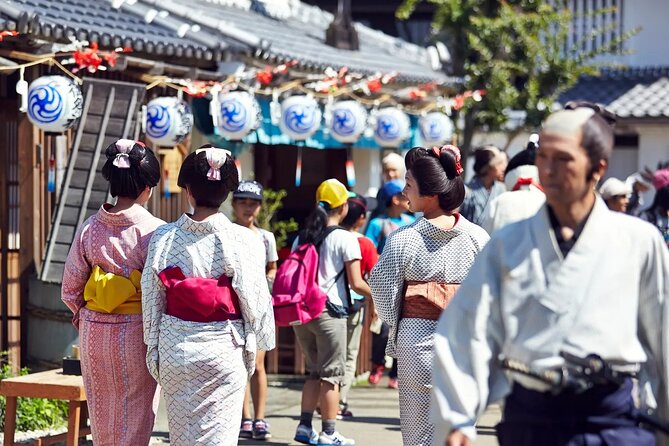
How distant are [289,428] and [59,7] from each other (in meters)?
4.36

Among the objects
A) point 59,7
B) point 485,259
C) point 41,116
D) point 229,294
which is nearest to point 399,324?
point 229,294

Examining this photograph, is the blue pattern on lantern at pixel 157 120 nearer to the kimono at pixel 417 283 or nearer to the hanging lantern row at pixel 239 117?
the hanging lantern row at pixel 239 117

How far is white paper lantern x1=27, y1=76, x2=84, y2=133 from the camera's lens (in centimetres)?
938

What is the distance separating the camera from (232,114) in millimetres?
11664

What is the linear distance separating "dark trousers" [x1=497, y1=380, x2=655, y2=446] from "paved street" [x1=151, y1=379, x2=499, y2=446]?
5.02m

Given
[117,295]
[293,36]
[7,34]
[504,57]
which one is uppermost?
[504,57]

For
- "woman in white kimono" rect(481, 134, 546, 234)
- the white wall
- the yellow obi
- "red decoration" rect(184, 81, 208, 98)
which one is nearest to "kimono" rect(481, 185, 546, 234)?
"woman in white kimono" rect(481, 134, 546, 234)

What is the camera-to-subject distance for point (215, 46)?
12164 millimetres

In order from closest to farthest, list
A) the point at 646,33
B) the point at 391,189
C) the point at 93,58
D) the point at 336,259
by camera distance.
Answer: the point at 336,259
the point at 93,58
the point at 391,189
the point at 646,33

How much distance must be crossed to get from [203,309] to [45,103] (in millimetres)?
3708

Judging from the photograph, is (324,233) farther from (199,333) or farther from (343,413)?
(199,333)

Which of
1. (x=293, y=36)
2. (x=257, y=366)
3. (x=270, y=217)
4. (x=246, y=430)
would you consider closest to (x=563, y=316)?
(x=257, y=366)

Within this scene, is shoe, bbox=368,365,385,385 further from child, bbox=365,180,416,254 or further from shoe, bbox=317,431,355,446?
shoe, bbox=317,431,355,446

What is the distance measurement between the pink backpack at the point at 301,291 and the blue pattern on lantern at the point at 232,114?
2.93 metres
